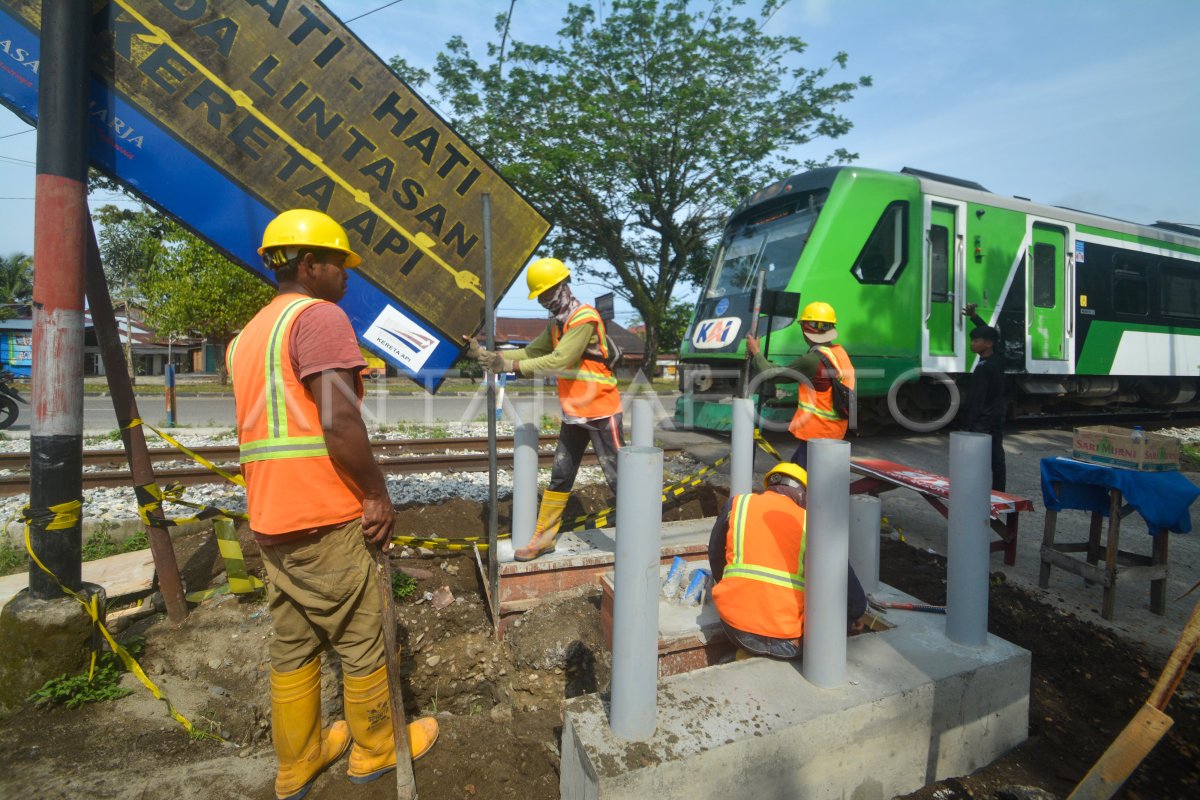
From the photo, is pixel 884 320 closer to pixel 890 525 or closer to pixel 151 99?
pixel 890 525

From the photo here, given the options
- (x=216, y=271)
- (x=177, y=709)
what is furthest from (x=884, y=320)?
(x=216, y=271)

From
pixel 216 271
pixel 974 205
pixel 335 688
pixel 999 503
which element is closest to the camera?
pixel 335 688

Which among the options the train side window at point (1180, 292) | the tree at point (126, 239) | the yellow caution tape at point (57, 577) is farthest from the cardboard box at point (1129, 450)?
the tree at point (126, 239)

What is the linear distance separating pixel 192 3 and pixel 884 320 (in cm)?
714

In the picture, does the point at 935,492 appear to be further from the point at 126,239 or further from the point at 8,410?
the point at 126,239

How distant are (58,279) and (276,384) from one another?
5.58 ft

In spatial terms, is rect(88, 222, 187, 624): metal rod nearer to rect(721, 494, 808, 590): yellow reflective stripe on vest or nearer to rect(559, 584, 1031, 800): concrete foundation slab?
rect(559, 584, 1031, 800): concrete foundation slab

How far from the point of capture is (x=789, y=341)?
24.0ft

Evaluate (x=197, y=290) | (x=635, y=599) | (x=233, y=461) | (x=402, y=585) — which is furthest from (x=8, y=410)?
(x=635, y=599)

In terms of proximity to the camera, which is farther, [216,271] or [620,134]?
[216,271]

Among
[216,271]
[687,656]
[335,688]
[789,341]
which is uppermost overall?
[216,271]

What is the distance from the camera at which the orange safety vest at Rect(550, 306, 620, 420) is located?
3848mm

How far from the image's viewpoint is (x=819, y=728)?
6.98 feet

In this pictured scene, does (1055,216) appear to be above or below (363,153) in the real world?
above
